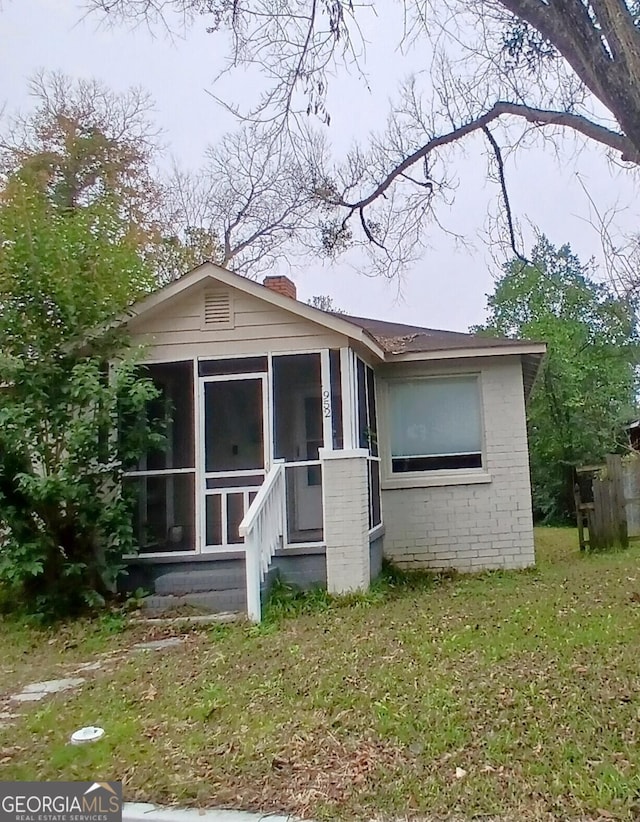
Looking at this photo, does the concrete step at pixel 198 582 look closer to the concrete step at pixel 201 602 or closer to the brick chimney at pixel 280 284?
the concrete step at pixel 201 602

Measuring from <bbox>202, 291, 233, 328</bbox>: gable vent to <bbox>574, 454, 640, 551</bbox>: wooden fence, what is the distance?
718 cm

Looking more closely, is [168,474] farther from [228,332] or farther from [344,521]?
[344,521]

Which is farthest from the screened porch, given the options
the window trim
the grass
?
the grass

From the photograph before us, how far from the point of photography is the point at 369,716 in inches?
166

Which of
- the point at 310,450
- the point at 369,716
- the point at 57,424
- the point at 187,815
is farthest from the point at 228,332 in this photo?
the point at 187,815

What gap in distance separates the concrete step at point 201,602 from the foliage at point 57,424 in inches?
22.9

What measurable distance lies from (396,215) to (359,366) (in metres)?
2.28

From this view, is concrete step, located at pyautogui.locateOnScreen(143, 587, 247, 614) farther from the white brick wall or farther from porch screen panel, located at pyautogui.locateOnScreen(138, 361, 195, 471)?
the white brick wall

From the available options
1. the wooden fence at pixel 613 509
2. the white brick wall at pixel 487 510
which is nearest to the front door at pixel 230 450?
the white brick wall at pixel 487 510

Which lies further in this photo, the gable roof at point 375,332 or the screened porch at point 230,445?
the screened porch at point 230,445

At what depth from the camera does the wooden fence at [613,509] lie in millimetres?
12141

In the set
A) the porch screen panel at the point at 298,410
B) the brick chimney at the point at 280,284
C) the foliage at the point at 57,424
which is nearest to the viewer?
the foliage at the point at 57,424

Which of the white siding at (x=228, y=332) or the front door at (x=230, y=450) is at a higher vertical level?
the white siding at (x=228, y=332)

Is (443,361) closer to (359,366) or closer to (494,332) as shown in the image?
(359,366)
